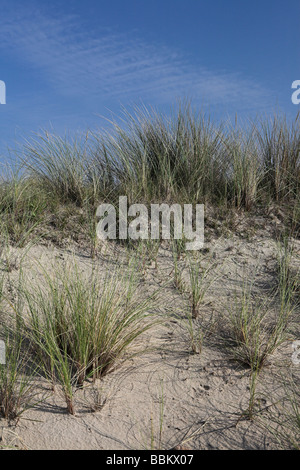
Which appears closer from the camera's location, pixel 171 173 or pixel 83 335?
pixel 83 335


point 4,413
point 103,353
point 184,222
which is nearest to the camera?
point 4,413

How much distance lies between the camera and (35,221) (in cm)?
472

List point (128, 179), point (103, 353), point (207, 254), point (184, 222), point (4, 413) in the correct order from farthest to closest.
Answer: point (128, 179)
point (184, 222)
point (207, 254)
point (103, 353)
point (4, 413)

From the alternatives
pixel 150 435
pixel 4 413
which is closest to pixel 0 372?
pixel 4 413

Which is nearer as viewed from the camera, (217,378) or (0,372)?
(0,372)

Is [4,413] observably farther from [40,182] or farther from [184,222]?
[40,182]

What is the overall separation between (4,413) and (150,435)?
804 mm

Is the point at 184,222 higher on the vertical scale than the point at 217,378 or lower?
higher

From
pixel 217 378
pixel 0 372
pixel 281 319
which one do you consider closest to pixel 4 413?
pixel 0 372

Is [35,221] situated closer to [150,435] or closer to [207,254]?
[207,254]

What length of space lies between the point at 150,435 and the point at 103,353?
23.2 inches
